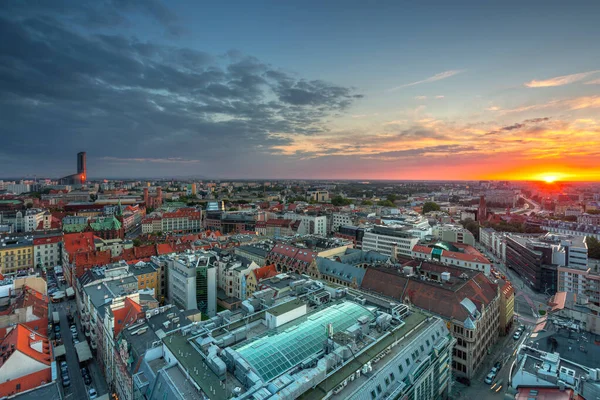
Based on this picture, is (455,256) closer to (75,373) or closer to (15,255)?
(75,373)

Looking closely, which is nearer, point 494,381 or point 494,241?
point 494,381

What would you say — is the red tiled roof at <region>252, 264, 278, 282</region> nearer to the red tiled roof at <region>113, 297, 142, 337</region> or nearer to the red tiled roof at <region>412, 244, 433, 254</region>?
the red tiled roof at <region>113, 297, 142, 337</region>

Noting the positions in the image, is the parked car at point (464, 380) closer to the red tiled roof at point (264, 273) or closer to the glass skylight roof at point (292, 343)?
the glass skylight roof at point (292, 343)

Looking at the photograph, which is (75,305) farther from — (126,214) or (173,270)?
(126,214)

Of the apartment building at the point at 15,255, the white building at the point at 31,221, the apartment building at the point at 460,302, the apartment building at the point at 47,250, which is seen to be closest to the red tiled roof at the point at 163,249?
the apartment building at the point at 47,250

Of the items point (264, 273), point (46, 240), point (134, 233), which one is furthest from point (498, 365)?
point (134, 233)
